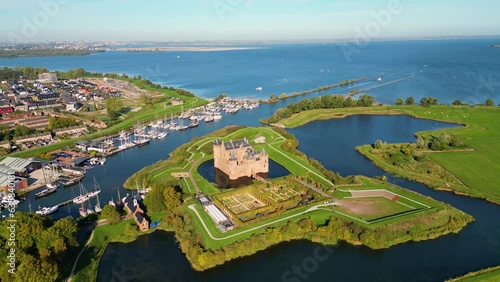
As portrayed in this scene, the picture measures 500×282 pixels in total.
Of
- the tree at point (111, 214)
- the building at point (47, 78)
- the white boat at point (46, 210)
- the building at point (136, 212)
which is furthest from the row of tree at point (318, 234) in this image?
the building at point (47, 78)

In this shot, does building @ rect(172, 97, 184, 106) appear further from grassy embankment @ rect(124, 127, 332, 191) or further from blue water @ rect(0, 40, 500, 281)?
grassy embankment @ rect(124, 127, 332, 191)

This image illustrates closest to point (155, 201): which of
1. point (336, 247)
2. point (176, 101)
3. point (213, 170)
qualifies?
point (213, 170)

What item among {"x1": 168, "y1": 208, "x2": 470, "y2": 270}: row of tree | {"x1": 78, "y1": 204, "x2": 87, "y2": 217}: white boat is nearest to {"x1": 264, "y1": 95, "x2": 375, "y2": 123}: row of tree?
Result: {"x1": 168, "y1": 208, "x2": 470, "y2": 270}: row of tree

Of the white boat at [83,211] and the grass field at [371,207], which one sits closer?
the grass field at [371,207]

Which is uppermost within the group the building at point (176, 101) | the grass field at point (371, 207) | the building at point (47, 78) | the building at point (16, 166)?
the building at point (47, 78)

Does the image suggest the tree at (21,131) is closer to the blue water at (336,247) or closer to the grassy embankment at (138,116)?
the grassy embankment at (138,116)

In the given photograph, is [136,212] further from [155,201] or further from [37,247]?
[37,247]
